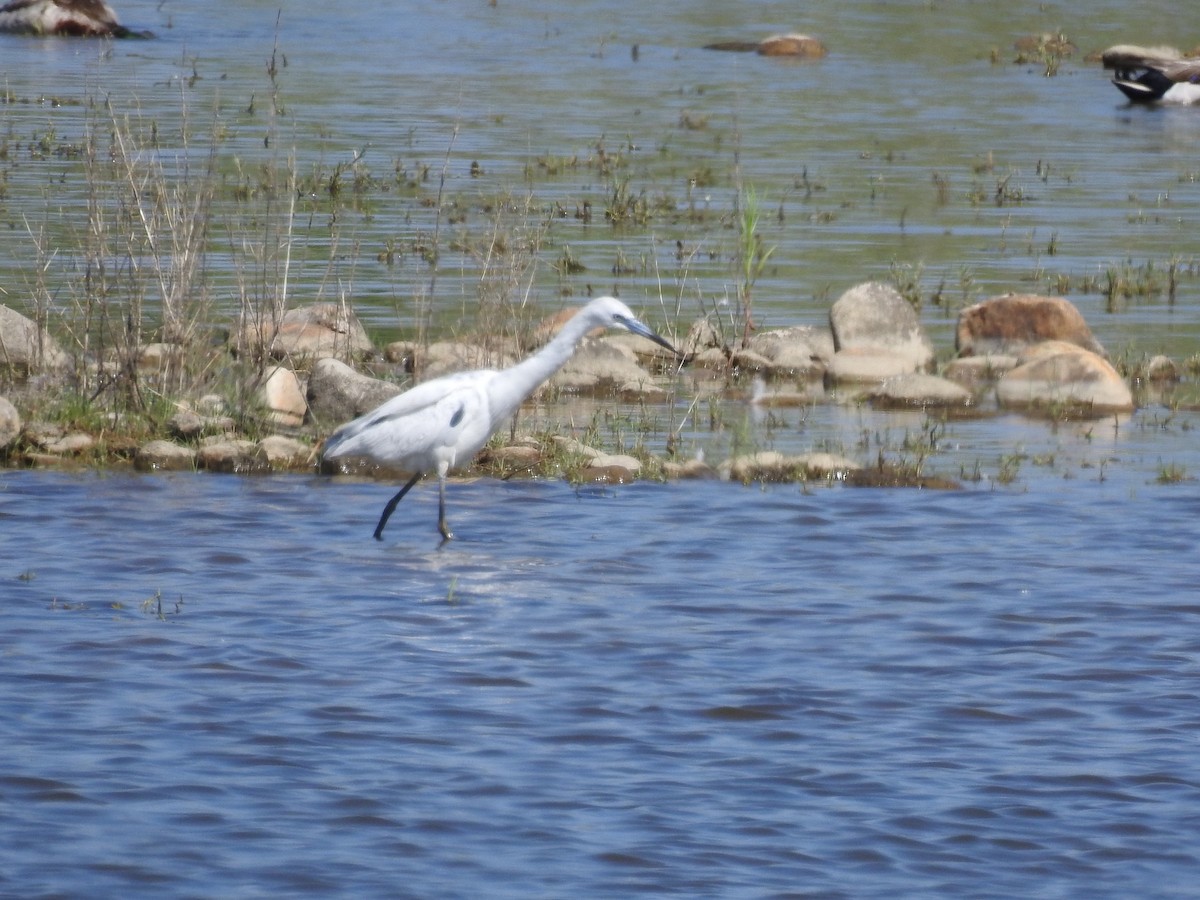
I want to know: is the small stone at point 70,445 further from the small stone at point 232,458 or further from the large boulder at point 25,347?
the large boulder at point 25,347

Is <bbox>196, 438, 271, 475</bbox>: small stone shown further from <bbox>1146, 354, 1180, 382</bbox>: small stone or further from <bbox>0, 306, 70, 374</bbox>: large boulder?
<bbox>1146, 354, 1180, 382</bbox>: small stone

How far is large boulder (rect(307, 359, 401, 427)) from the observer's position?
1189cm

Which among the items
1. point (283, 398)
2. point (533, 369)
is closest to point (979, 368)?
point (283, 398)

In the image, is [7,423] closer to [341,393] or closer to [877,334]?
[341,393]

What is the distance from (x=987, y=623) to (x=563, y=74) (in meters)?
28.8

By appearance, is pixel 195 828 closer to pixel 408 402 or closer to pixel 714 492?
pixel 408 402

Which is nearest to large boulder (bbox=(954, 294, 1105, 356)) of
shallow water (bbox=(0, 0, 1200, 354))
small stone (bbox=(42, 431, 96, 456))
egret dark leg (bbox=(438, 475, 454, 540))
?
shallow water (bbox=(0, 0, 1200, 354))

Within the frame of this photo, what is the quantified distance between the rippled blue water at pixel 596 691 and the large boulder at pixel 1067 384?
2197mm

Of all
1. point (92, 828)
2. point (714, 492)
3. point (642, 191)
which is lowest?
point (92, 828)

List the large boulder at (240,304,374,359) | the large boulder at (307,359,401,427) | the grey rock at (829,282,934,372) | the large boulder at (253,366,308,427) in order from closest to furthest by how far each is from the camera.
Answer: the large boulder at (307,359,401,427), the large boulder at (253,366,308,427), the large boulder at (240,304,374,359), the grey rock at (829,282,934,372)

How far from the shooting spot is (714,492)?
36.2ft

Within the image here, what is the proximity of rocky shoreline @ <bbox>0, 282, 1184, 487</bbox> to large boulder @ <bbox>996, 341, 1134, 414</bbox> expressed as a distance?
Answer: 0.03ft

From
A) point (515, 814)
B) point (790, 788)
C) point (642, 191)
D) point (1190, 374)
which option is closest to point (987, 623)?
point (790, 788)

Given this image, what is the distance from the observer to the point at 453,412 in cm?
980
